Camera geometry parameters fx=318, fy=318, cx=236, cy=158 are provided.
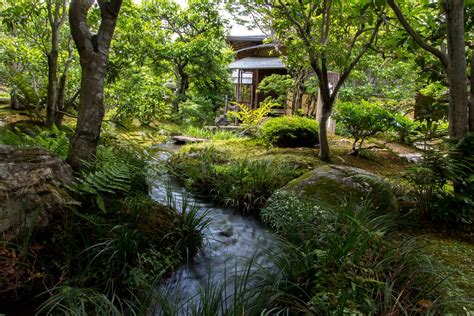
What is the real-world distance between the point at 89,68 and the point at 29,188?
1.37 meters

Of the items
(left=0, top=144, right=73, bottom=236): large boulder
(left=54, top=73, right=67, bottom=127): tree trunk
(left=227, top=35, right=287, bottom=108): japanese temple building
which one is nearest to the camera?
(left=0, top=144, right=73, bottom=236): large boulder

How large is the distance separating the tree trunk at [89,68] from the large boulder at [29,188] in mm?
302

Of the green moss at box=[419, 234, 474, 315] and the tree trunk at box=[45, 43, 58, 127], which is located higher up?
the tree trunk at box=[45, 43, 58, 127]

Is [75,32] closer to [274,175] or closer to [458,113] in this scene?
[274,175]

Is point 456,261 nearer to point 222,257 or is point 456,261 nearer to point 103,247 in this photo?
point 222,257

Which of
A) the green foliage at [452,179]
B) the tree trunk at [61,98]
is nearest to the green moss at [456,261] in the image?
the green foliage at [452,179]

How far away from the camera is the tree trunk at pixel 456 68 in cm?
359

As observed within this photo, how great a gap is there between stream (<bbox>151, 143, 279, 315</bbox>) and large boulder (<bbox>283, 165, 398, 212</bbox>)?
2.74 ft

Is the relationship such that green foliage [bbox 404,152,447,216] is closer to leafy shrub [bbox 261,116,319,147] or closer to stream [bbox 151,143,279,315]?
stream [bbox 151,143,279,315]

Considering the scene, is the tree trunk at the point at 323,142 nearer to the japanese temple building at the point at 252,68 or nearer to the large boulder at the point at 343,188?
the large boulder at the point at 343,188

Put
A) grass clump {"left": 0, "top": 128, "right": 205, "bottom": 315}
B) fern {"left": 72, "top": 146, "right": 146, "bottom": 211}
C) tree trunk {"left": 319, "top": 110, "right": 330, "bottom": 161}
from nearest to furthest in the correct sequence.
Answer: grass clump {"left": 0, "top": 128, "right": 205, "bottom": 315}, fern {"left": 72, "top": 146, "right": 146, "bottom": 211}, tree trunk {"left": 319, "top": 110, "right": 330, "bottom": 161}

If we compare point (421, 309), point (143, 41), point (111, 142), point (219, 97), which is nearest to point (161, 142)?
point (143, 41)

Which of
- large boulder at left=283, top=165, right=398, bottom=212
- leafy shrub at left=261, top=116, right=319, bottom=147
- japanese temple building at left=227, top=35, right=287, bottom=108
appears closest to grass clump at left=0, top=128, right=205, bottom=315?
large boulder at left=283, top=165, right=398, bottom=212

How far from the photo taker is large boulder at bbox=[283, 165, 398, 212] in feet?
13.9
